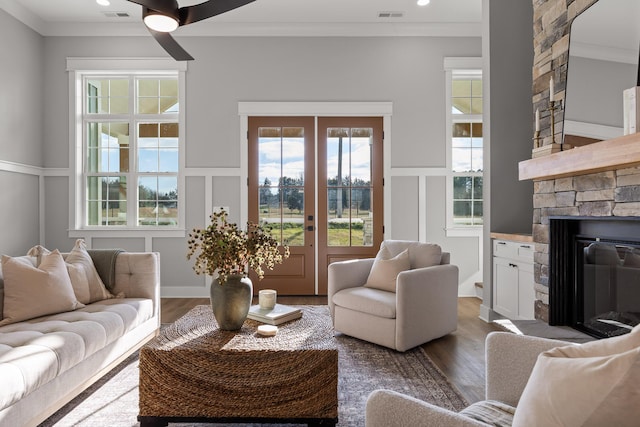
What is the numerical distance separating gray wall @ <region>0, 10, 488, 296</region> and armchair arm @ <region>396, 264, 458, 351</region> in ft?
5.45

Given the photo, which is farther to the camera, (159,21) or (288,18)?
(288,18)

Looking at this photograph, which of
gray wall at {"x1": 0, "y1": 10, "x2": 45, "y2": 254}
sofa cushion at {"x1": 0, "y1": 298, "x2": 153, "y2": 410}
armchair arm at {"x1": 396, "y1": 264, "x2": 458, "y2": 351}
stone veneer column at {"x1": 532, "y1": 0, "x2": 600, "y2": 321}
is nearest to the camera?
sofa cushion at {"x1": 0, "y1": 298, "x2": 153, "y2": 410}

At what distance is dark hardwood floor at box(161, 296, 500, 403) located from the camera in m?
2.41

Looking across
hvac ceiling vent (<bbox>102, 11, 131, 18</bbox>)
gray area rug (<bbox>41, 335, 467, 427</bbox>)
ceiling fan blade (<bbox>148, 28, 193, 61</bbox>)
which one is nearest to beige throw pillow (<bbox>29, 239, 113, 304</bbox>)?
gray area rug (<bbox>41, 335, 467, 427</bbox>)

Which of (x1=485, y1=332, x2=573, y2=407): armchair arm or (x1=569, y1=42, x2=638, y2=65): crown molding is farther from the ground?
(x1=569, y1=42, x2=638, y2=65): crown molding

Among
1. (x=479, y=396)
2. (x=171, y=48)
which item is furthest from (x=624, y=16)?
(x=171, y=48)

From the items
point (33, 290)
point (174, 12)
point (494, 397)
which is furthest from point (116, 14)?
point (494, 397)

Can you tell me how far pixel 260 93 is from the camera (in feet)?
15.6

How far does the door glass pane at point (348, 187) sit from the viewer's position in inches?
187

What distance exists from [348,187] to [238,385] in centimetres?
327

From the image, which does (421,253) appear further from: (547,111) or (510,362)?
(510,362)

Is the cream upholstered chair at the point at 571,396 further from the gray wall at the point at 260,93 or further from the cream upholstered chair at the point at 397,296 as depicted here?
the gray wall at the point at 260,93

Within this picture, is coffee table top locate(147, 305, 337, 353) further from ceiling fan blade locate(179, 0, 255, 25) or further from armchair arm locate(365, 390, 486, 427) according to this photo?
ceiling fan blade locate(179, 0, 255, 25)

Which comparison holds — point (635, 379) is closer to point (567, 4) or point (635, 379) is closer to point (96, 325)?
point (96, 325)
